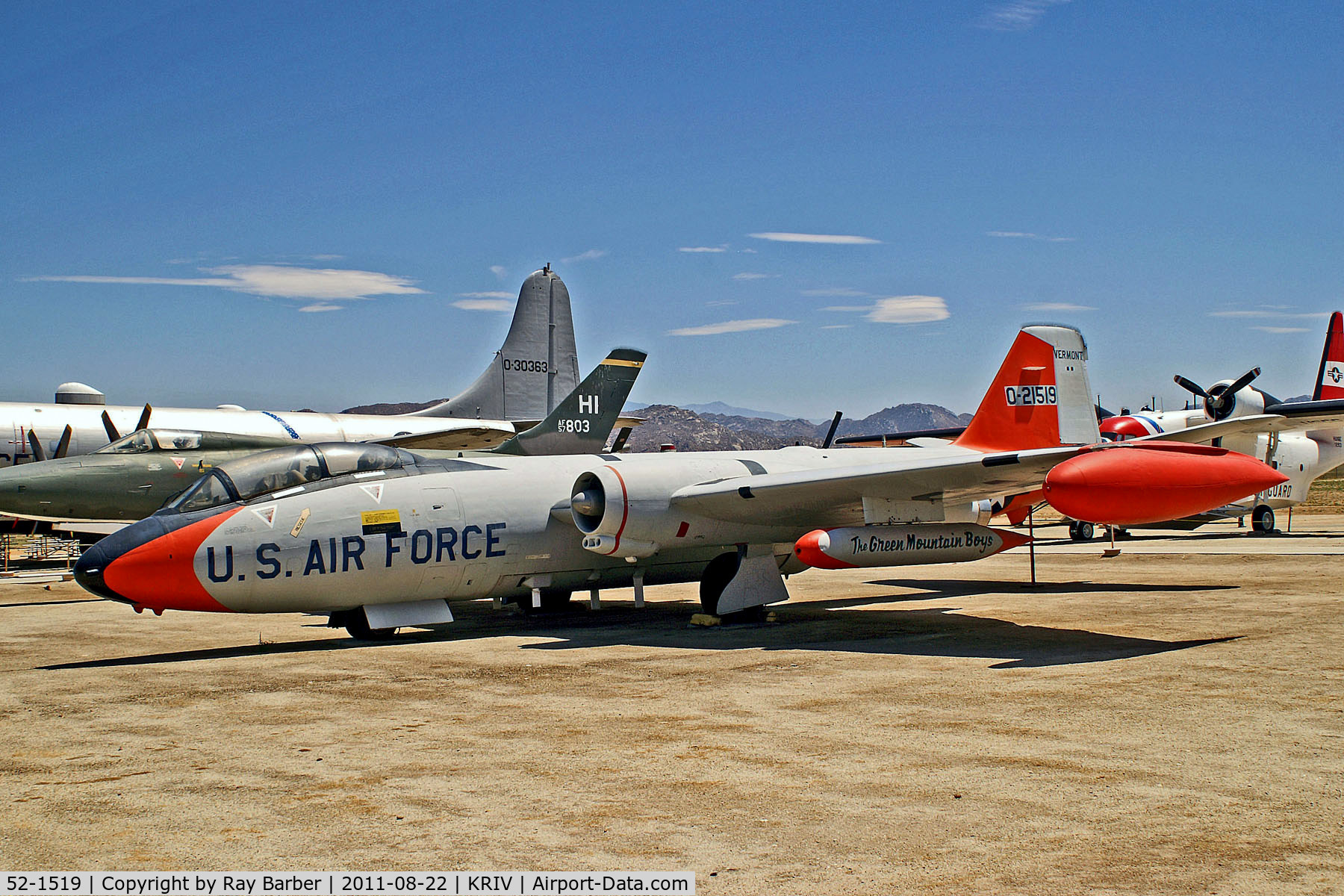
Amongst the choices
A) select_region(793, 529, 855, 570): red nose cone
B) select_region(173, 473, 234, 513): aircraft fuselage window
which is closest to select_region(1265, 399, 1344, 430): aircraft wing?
select_region(793, 529, 855, 570): red nose cone

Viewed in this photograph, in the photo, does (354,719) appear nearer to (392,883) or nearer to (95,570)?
(392,883)

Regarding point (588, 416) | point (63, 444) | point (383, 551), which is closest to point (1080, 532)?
point (588, 416)

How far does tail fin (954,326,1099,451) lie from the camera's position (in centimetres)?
1588

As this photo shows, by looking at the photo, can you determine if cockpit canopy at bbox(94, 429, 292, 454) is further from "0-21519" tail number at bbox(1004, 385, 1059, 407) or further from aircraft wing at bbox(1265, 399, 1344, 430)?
aircraft wing at bbox(1265, 399, 1344, 430)

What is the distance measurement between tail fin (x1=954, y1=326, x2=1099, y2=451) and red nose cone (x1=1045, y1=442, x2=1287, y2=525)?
183 inches

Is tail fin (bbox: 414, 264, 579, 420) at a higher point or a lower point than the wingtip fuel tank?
higher

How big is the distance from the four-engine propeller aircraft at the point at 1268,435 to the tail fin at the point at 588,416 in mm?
15826

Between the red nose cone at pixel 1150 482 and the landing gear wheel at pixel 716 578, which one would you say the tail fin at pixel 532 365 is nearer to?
the landing gear wheel at pixel 716 578

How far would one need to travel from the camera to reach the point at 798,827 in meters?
5.17

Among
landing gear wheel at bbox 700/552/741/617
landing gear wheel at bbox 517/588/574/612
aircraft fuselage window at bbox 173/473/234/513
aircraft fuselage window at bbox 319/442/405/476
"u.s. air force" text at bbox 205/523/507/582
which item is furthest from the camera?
landing gear wheel at bbox 517/588/574/612

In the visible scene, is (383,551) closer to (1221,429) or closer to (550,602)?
(550,602)

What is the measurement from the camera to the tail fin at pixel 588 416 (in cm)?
2008

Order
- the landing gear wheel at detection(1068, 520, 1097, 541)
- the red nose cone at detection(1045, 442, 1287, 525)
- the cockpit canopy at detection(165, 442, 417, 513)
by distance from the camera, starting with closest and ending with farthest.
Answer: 1. the red nose cone at detection(1045, 442, 1287, 525)
2. the cockpit canopy at detection(165, 442, 417, 513)
3. the landing gear wheel at detection(1068, 520, 1097, 541)

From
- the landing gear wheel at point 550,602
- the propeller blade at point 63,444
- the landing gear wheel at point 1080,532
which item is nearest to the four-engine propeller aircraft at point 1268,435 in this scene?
the landing gear wheel at point 1080,532
